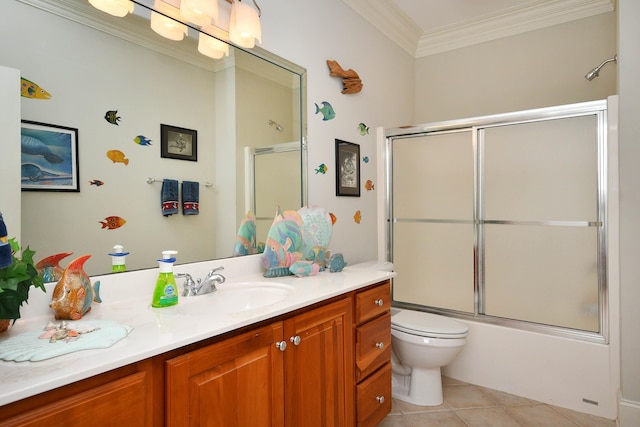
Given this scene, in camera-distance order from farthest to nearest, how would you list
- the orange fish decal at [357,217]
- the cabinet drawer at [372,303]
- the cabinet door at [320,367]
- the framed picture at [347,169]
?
the orange fish decal at [357,217]
the framed picture at [347,169]
the cabinet drawer at [372,303]
the cabinet door at [320,367]

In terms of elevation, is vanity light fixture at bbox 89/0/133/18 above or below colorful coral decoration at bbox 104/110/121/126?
above

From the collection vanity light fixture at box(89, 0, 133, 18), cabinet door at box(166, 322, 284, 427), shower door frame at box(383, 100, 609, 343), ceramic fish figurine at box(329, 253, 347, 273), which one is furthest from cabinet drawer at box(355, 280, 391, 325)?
vanity light fixture at box(89, 0, 133, 18)

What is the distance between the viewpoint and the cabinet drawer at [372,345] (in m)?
1.64

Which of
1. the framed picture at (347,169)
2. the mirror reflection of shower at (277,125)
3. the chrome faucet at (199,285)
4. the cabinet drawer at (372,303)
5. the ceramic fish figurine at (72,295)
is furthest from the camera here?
the framed picture at (347,169)

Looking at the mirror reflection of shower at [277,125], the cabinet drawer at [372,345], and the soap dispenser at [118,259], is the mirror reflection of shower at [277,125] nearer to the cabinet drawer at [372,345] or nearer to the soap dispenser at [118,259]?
the soap dispenser at [118,259]

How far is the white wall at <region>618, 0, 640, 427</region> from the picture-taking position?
188cm

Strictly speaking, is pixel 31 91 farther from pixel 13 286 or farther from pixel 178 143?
pixel 13 286

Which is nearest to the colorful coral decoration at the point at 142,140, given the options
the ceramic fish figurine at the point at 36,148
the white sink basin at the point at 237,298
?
the ceramic fish figurine at the point at 36,148

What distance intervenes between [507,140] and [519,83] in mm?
870

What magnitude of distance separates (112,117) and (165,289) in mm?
637

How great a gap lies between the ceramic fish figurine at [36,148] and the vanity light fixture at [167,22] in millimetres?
628

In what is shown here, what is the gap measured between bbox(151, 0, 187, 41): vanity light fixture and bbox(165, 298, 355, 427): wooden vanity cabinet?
1221mm

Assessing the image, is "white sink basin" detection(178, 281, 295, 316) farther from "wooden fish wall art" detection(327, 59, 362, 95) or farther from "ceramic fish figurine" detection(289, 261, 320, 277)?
"wooden fish wall art" detection(327, 59, 362, 95)

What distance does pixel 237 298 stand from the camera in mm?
1508
